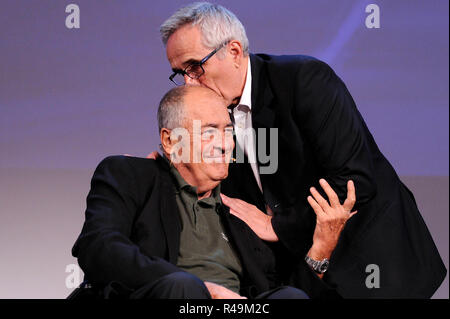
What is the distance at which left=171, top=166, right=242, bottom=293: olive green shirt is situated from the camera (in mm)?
2199

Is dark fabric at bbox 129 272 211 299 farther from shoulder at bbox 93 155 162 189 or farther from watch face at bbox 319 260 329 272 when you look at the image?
watch face at bbox 319 260 329 272

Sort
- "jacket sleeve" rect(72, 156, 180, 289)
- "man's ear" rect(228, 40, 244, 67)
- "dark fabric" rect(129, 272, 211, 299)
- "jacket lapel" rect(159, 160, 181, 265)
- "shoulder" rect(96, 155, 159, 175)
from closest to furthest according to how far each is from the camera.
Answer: "dark fabric" rect(129, 272, 211, 299) → "jacket sleeve" rect(72, 156, 180, 289) → "jacket lapel" rect(159, 160, 181, 265) → "shoulder" rect(96, 155, 159, 175) → "man's ear" rect(228, 40, 244, 67)

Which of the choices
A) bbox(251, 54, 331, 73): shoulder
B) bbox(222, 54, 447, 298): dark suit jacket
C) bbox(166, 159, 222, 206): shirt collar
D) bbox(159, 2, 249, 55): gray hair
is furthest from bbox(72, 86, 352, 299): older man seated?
bbox(251, 54, 331, 73): shoulder

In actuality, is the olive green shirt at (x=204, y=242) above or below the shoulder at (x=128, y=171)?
below

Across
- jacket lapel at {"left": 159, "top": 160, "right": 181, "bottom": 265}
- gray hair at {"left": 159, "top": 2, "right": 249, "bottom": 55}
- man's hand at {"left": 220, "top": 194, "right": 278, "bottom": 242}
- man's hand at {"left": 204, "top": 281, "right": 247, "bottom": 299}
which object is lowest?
man's hand at {"left": 204, "top": 281, "right": 247, "bottom": 299}

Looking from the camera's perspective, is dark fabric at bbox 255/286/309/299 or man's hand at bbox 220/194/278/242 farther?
man's hand at bbox 220/194/278/242

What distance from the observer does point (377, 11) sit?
3.46m

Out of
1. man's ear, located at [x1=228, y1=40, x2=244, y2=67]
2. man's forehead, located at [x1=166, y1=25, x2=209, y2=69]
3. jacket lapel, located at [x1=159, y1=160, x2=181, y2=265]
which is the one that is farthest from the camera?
man's ear, located at [x1=228, y1=40, x2=244, y2=67]

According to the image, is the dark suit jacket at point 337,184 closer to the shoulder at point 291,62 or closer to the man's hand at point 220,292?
the shoulder at point 291,62

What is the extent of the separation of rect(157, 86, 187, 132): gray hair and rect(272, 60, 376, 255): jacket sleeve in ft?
1.62

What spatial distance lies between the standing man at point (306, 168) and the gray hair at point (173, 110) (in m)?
0.29

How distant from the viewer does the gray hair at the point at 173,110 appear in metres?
2.33

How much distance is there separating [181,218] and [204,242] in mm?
107

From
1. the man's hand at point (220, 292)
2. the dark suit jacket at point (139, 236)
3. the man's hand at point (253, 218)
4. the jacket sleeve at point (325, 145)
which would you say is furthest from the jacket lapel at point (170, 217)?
the jacket sleeve at point (325, 145)
